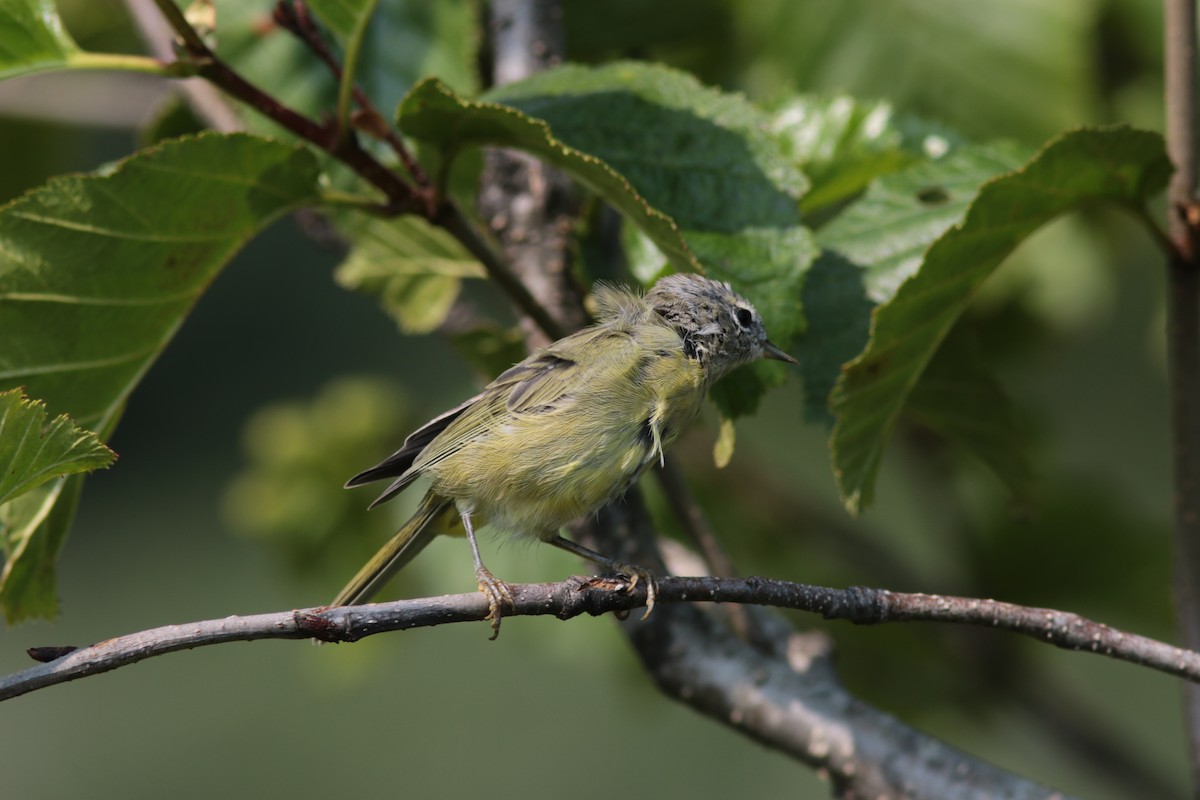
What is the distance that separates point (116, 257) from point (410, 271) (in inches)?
39.5

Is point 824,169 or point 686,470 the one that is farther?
point 686,470

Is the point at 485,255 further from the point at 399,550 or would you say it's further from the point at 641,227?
the point at 399,550

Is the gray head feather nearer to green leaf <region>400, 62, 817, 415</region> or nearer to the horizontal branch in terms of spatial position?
green leaf <region>400, 62, 817, 415</region>

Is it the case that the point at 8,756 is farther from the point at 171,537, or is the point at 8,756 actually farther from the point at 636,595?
the point at 636,595

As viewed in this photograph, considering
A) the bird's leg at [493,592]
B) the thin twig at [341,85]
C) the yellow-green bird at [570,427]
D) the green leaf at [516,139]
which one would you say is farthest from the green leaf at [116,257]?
the bird's leg at [493,592]

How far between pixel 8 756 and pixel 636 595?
10.4 m

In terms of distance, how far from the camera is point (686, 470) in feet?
11.5

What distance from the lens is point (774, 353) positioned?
2305mm

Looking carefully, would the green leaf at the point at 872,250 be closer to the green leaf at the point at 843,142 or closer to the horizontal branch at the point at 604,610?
the green leaf at the point at 843,142

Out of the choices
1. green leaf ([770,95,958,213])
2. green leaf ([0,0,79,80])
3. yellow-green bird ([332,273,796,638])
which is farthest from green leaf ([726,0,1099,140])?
green leaf ([0,0,79,80])

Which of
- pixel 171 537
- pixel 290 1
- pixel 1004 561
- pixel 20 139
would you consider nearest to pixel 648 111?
pixel 290 1

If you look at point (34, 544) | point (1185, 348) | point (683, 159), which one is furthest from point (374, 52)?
point (1185, 348)

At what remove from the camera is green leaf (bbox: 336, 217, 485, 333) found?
2.96 meters

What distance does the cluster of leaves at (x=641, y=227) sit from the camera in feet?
6.64
